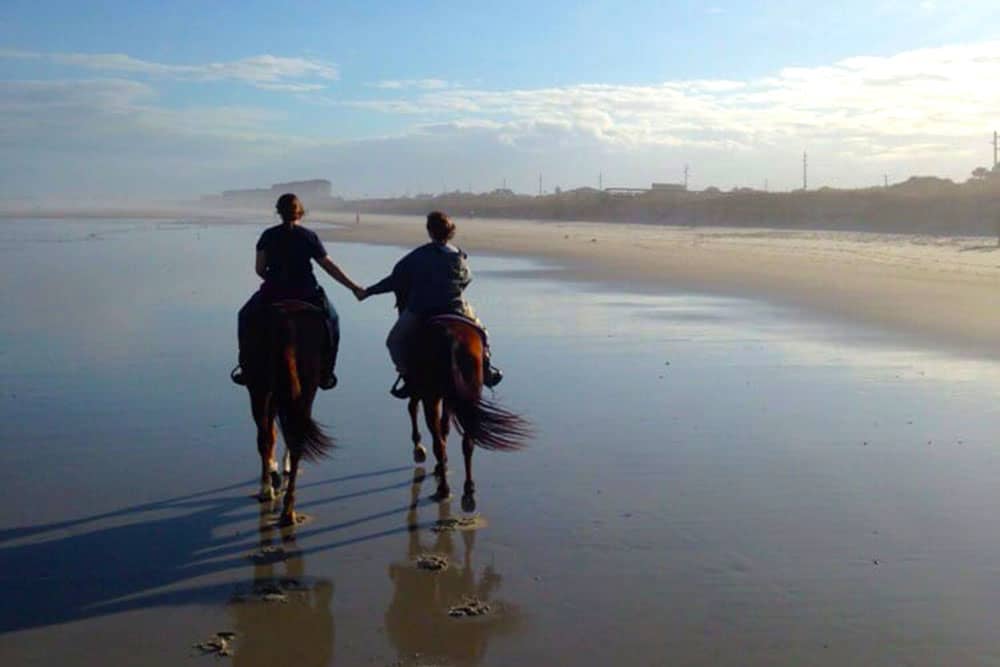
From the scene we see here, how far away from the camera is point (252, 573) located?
529 centimetres

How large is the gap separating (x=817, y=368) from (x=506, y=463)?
4793mm

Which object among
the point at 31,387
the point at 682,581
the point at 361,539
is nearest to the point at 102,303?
the point at 31,387

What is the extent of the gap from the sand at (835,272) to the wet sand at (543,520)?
10.9 ft

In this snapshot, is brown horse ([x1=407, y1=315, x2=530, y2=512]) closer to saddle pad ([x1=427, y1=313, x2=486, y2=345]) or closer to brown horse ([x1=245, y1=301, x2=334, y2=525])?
saddle pad ([x1=427, y1=313, x2=486, y2=345])

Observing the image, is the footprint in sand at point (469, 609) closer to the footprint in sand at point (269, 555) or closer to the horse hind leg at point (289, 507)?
the footprint in sand at point (269, 555)

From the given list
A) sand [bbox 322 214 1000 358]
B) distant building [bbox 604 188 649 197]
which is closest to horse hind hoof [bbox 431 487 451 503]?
sand [bbox 322 214 1000 358]

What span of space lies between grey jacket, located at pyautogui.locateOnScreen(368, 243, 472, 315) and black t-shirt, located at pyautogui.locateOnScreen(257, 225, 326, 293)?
0.61 m

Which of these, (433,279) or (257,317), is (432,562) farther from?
(433,279)

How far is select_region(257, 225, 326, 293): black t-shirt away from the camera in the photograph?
643 cm

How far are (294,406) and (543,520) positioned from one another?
1572 millimetres

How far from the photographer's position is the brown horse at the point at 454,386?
661cm

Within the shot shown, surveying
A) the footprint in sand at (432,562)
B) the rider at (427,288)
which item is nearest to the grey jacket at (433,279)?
the rider at (427,288)

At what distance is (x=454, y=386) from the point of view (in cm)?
→ 661

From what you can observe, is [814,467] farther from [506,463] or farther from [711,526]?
[506,463]
